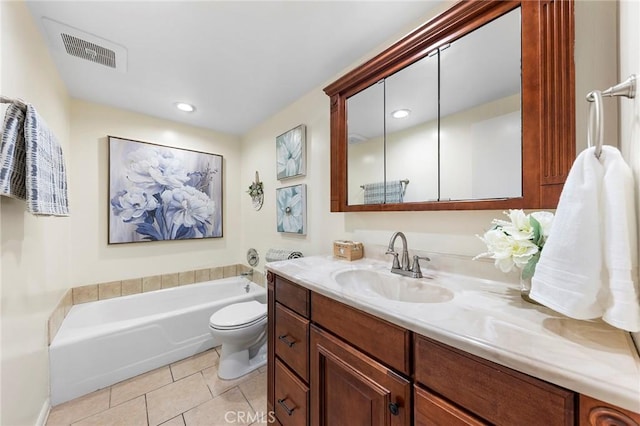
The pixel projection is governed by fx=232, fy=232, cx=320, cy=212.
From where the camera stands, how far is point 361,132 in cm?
153

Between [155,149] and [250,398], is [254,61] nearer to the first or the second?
[155,149]

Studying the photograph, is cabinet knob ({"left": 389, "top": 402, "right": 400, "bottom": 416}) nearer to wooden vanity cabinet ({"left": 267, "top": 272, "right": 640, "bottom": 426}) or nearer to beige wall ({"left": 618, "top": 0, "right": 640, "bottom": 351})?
wooden vanity cabinet ({"left": 267, "top": 272, "right": 640, "bottom": 426})

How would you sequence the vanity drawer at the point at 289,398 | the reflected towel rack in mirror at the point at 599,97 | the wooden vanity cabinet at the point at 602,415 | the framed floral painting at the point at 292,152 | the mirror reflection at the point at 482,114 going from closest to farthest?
the wooden vanity cabinet at the point at 602,415 < the reflected towel rack in mirror at the point at 599,97 < the mirror reflection at the point at 482,114 < the vanity drawer at the point at 289,398 < the framed floral painting at the point at 292,152

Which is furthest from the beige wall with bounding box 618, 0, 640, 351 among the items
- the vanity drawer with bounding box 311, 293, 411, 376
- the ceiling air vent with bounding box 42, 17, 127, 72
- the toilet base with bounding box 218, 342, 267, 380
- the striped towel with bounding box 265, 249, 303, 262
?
the ceiling air vent with bounding box 42, 17, 127, 72

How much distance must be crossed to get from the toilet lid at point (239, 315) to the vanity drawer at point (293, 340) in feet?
2.08

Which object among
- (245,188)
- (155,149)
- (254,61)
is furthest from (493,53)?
(155,149)

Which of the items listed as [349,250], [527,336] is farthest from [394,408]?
[349,250]

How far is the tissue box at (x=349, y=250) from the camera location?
1.48m

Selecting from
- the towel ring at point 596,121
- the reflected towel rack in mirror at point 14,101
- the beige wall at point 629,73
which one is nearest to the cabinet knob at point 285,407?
the beige wall at point 629,73

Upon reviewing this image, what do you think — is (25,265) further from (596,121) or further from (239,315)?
(596,121)

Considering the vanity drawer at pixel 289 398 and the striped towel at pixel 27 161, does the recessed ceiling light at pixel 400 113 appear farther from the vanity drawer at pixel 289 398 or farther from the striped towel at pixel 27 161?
the striped towel at pixel 27 161

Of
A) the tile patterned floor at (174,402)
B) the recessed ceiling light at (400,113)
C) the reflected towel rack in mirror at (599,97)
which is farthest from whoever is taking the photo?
the tile patterned floor at (174,402)

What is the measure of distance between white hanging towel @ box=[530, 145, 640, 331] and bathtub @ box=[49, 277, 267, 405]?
2269 mm

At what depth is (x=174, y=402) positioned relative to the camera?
5.16 feet
